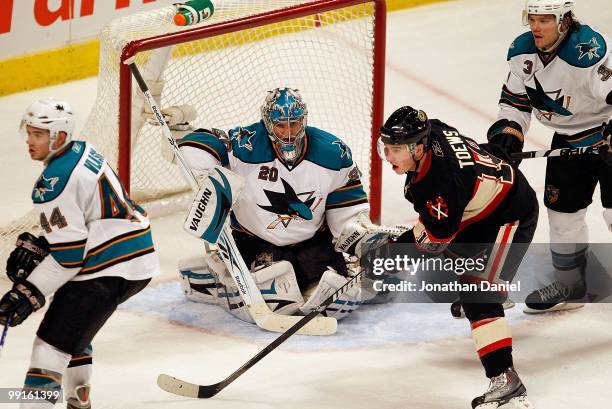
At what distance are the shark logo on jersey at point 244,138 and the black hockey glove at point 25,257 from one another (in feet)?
3.83

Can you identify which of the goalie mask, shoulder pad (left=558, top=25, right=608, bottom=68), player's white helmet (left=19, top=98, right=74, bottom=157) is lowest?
the goalie mask

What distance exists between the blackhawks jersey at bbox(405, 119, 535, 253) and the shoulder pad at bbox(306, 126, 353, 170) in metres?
0.57

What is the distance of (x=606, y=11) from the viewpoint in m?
8.38

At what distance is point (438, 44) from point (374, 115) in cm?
238

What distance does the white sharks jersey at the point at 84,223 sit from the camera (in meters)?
3.78

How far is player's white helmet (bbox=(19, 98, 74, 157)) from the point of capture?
3.79m

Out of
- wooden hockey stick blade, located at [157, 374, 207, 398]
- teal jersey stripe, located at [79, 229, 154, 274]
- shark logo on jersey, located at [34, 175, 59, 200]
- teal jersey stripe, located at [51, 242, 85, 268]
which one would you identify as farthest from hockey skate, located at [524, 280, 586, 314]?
shark logo on jersey, located at [34, 175, 59, 200]

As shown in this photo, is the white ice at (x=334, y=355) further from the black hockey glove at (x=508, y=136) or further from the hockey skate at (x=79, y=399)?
the black hockey glove at (x=508, y=136)

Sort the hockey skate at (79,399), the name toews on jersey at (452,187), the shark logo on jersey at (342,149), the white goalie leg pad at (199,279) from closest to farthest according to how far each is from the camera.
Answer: the hockey skate at (79,399), the name toews on jersey at (452,187), the shark logo on jersey at (342,149), the white goalie leg pad at (199,279)

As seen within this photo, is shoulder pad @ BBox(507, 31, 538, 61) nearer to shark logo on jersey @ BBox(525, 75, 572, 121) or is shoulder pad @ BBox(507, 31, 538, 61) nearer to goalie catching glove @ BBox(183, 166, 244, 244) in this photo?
shark logo on jersey @ BBox(525, 75, 572, 121)

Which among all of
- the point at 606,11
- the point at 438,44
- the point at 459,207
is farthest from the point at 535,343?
the point at 606,11

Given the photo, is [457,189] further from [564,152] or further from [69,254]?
[69,254]

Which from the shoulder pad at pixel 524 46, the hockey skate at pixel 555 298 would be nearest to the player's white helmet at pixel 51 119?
the shoulder pad at pixel 524 46

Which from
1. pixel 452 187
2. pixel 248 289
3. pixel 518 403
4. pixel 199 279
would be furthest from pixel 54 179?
pixel 518 403
